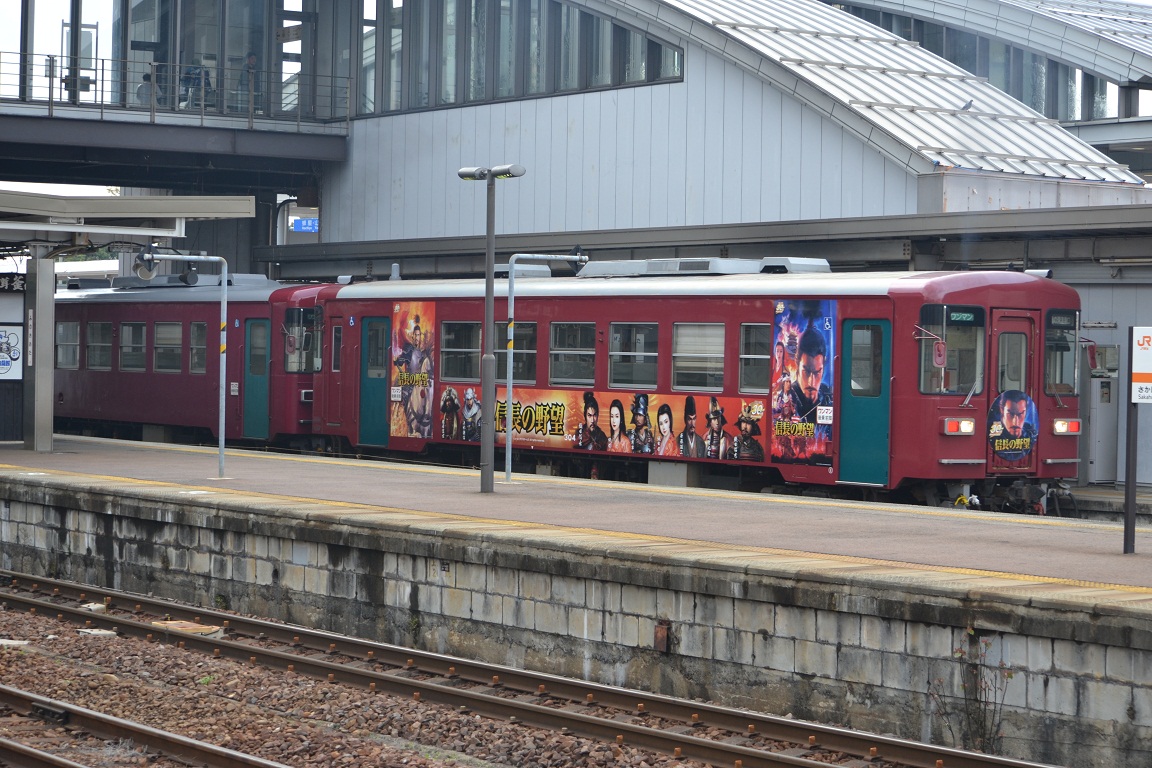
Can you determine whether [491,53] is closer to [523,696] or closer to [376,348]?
[376,348]

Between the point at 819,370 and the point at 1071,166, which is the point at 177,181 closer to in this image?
the point at 1071,166

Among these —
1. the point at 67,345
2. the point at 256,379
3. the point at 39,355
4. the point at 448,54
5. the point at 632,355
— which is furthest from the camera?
the point at 448,54

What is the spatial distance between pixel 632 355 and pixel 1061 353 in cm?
561

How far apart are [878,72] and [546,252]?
8.09 metres

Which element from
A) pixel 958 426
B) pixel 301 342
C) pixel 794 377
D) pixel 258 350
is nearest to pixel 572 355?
pixel 794 377

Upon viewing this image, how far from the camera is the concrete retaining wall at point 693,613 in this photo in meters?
9.85

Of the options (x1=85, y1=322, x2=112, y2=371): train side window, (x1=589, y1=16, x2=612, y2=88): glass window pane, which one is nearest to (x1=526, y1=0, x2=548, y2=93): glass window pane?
(x1=589, y1=16, x2=612, y2=88): glass window pane

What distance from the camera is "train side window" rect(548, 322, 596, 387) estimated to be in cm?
2186

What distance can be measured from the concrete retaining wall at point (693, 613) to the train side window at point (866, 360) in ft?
20.1

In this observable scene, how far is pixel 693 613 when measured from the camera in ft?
39.1

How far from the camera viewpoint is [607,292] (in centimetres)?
2159

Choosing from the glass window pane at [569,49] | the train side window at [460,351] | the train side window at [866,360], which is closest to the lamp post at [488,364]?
the train side window at [866,360]

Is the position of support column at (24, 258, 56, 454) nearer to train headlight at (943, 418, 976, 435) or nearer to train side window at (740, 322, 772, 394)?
train side window at (740, 322, 772, 394)

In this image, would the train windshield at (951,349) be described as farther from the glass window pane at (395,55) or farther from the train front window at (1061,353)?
the glass window pane at (395,55)
